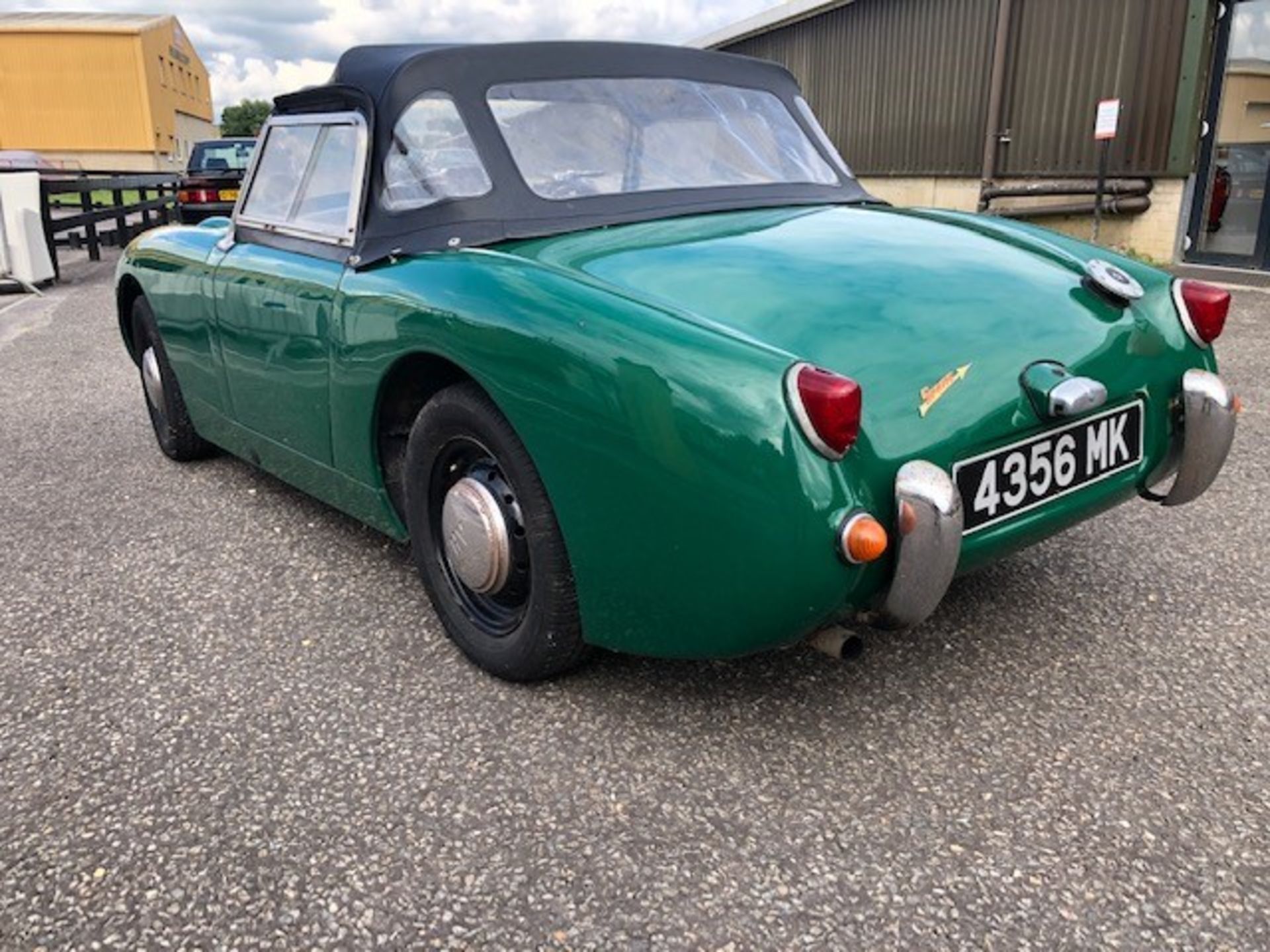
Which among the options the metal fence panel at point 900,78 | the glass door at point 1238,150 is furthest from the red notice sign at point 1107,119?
the metal fence panel at point 900,78

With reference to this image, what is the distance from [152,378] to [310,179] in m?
1.61

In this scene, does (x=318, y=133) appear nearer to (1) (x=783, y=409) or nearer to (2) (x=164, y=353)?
(2) (x=164, y=353)

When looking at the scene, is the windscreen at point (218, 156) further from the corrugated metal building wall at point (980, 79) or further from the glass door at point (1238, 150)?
the glass door at point (1238, 150)

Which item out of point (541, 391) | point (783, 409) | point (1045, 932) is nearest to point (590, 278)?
point (541, 391)

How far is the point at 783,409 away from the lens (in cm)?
180

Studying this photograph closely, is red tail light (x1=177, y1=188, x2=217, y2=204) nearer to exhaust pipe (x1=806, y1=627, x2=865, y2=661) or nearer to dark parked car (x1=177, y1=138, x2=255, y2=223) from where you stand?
dark parked car (x1=177, y1=138, x2=255, y2=223)

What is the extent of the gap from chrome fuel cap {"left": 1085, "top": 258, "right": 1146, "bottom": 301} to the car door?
1877mm

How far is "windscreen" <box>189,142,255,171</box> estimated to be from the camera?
613 inches

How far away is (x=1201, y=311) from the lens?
249 cm

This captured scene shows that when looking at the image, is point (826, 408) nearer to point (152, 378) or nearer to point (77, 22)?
point (152, 378)

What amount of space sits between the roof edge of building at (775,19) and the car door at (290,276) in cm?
1290

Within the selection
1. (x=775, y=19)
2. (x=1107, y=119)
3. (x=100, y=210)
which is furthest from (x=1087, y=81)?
(x=100, y=210)

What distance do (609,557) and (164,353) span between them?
2737 millimetres

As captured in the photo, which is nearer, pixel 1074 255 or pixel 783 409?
pixel 783 409
